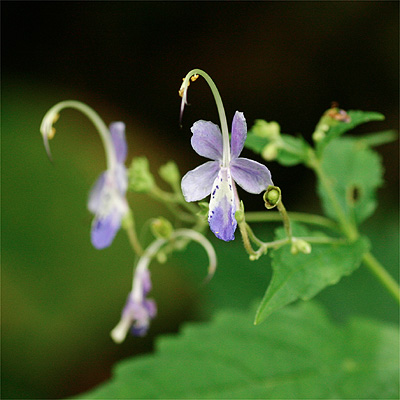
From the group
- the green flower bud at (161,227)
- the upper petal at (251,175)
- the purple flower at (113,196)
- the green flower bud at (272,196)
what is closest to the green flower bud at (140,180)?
the purple flower at (113,196)

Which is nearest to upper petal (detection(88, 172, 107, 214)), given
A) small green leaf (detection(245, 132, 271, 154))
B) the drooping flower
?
the drooping flower

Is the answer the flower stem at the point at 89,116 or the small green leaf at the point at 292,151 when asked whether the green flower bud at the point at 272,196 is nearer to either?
the small green leaf at the point at 292,151

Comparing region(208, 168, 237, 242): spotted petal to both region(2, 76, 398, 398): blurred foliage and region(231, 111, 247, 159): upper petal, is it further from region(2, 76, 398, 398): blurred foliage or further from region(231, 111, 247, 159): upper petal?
region(2, 76, 398, 398): blurred foliage

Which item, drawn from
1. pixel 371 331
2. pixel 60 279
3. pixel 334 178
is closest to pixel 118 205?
pixel 334 178

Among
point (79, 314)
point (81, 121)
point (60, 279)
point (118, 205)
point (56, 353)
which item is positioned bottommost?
point (56, 353)

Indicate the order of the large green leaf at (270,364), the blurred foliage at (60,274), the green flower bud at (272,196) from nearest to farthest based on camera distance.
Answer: the green flower bud at (272,196) < the large green leaf at (270,364) < the blurred foliage at (60,274)

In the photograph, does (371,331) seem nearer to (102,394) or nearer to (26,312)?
(102,394)

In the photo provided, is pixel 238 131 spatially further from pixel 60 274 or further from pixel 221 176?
pixel 60 274
